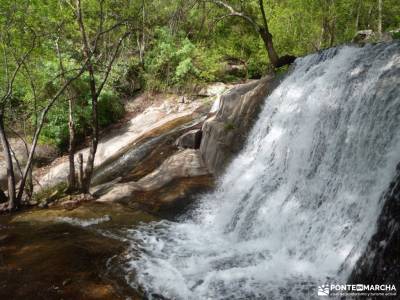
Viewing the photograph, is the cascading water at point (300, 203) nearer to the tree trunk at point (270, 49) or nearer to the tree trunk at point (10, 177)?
the tree trunk at point (270, 49)

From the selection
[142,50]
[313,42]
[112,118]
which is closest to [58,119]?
[112,118]

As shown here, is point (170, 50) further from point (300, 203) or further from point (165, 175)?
point (300, 203)

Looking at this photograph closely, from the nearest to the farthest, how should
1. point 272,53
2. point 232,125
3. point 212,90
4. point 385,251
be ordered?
point 385,251
point 232,125
point 272,53
point 212,90

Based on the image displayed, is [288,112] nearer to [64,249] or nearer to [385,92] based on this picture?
[385,92]

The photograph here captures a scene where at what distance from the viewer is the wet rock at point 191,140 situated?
47.5 ft

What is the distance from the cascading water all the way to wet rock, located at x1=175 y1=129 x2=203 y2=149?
10.9 ft

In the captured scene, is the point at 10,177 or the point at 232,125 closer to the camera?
the point at 10,177

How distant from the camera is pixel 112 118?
71.3 feet

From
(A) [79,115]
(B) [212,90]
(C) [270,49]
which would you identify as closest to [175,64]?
(B) [212,90]

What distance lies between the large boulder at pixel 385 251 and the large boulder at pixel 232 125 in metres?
6.83

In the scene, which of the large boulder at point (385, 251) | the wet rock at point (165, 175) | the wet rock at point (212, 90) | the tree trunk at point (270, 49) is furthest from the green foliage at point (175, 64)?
the large boulder at point (385, 251)

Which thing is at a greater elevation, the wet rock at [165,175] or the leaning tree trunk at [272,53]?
the leaning tree trunk at [272,53]

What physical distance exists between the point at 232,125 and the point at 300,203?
17.5ft

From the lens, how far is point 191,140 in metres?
14.6
